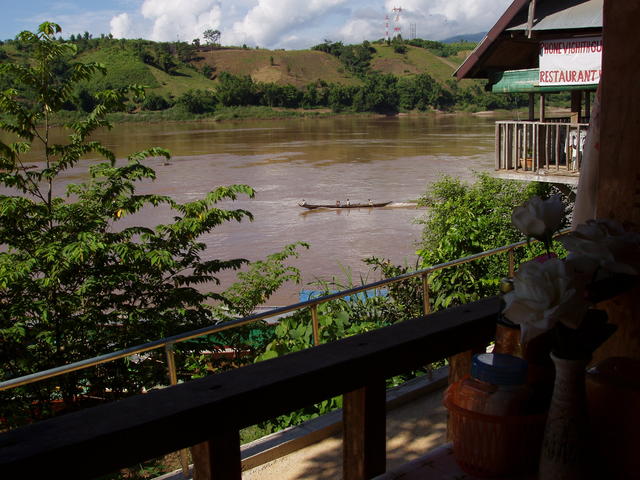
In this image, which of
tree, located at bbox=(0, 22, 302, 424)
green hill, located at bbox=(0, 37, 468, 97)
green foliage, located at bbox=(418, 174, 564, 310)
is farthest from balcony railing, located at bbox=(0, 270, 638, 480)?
green hill, located at bbox=(0, 37, 468, 97)

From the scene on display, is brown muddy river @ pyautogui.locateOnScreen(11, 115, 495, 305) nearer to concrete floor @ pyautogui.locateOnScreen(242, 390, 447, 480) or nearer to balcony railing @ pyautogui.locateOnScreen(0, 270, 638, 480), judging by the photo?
concrete floor @ pyautogui.locateOnScreen(242, 390, 447, 480)

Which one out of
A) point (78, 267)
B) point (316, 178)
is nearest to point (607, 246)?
point (78, 267)

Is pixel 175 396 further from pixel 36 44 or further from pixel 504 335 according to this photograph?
pixel 36 44

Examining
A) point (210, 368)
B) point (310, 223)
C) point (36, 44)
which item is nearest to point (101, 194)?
point (36, 44)

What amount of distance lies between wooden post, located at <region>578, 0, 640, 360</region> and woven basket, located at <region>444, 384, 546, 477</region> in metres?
0.28

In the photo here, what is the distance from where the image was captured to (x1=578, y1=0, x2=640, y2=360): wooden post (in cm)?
146

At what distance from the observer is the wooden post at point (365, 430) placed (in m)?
1.53

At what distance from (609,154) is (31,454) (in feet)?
4.18

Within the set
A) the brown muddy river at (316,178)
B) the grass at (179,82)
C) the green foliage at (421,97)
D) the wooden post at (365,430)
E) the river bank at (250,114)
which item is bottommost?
the brown muddy river at (316,178)

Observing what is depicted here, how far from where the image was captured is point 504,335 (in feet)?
4.74

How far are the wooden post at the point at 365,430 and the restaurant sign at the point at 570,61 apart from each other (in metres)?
10.7

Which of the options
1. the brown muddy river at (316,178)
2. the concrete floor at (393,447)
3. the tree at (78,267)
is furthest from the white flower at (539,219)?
the tree at (78,267)

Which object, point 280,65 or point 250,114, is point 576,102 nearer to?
point 250,114

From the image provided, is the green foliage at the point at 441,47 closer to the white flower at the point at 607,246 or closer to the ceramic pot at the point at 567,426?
the white flower at the point at 607,246
